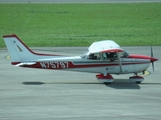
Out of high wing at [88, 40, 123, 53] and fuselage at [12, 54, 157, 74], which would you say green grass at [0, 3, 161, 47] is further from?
fuselage at [12, 54, 157, 74]

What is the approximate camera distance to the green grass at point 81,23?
4453 cm

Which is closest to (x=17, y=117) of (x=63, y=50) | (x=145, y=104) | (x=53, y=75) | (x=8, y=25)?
(x=145, y=104)

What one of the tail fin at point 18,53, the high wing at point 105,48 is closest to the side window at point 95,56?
the high wing at point 105,48

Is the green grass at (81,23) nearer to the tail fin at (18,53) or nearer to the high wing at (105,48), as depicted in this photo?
the high wing at (105,48)

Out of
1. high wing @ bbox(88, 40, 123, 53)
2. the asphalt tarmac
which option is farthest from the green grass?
high wing @ bbox(88, 40, 123, 53)

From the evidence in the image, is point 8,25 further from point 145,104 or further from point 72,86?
point 145,104

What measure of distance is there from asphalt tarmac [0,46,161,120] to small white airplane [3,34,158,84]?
66cm

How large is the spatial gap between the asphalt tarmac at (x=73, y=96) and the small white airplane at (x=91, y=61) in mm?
664

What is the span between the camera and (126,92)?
1041 inches

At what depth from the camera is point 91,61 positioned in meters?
28.7

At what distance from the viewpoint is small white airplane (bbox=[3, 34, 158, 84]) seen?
92.6ft

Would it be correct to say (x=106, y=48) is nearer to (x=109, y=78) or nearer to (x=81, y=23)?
(x=109, y=78)

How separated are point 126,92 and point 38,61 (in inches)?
188

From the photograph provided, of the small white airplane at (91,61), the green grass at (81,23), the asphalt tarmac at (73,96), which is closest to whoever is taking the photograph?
the asphalt tarmac at (73,96)
